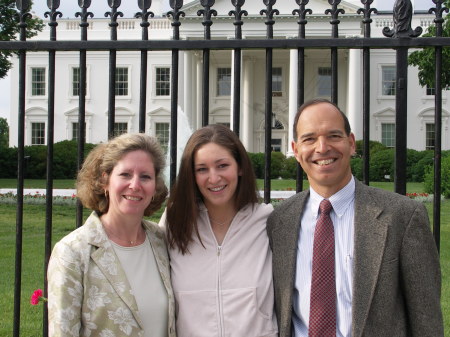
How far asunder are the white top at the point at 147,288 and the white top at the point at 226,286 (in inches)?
3.4

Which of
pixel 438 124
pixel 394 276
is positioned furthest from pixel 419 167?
pixel 394 276

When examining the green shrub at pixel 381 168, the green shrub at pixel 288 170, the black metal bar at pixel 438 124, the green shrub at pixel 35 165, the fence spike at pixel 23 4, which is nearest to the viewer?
the black metal bar at pixel 438 124

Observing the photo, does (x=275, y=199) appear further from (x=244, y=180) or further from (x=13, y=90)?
(x=13, y=90)

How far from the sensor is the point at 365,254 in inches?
85.7

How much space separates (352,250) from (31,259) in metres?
5.95

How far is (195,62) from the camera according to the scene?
33.5 m

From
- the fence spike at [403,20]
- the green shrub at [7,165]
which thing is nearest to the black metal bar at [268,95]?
the fence spike at [403,20]

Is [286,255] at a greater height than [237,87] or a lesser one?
lesser

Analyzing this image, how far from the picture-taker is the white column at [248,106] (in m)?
34.0

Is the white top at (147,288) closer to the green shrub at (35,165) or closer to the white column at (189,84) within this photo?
the green shrub at (35,165)

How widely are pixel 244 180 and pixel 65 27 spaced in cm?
3352

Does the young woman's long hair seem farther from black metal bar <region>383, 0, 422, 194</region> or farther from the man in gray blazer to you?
black metal bar <region>383, 0, 422, 194</region>

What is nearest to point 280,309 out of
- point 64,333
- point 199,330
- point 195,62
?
point 199,330

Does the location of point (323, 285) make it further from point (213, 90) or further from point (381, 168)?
point (213, 90)
